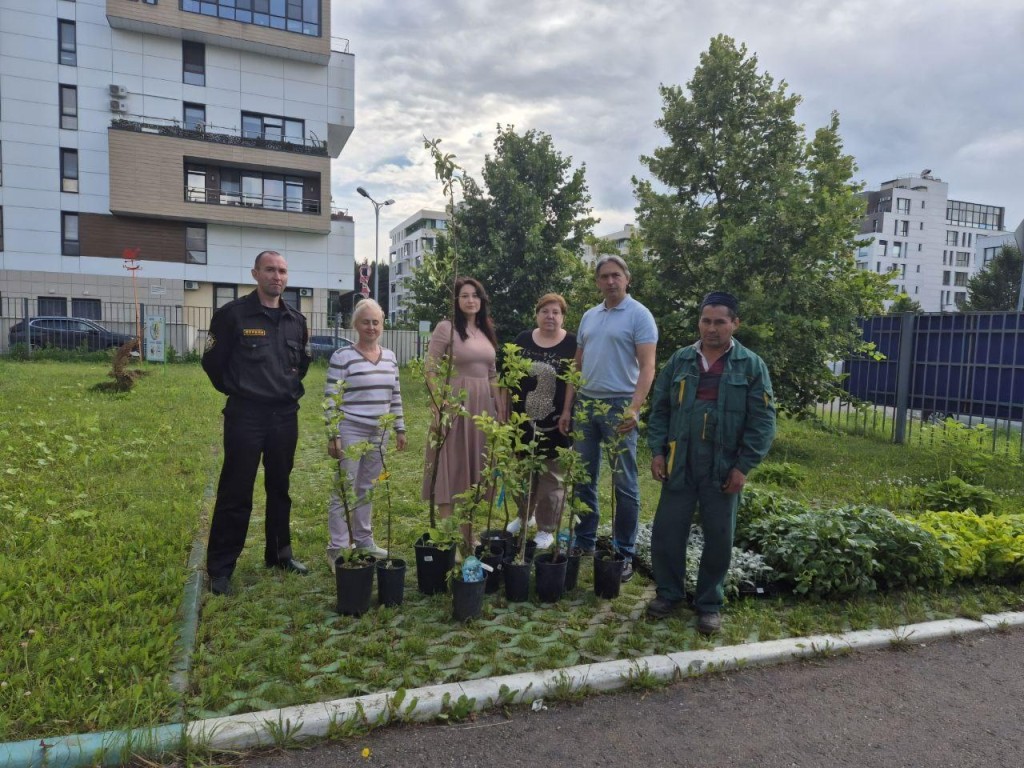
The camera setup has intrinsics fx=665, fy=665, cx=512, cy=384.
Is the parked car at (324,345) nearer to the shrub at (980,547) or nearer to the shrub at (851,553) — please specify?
the shrub at (851,553)

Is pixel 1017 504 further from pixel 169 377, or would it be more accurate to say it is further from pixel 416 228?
pixel 416 228

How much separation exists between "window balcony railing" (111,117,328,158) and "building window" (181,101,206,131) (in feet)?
0.17

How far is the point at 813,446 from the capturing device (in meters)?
10.7

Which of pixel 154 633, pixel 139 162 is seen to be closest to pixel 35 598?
pixel 154 633

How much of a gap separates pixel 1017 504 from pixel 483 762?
256 inches

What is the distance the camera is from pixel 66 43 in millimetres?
28266

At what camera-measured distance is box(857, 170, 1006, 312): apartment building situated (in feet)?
246

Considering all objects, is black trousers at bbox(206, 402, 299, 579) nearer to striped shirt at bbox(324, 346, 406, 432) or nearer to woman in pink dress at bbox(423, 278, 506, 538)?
striped shirt at bbox(324, 346, 406, 432)

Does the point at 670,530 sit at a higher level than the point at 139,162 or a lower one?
lower

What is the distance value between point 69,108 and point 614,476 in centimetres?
3325

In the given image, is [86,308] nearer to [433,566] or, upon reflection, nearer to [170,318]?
[170,318]

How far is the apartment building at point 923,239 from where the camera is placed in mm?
74938

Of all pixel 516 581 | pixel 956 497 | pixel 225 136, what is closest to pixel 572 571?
pixel 516 581

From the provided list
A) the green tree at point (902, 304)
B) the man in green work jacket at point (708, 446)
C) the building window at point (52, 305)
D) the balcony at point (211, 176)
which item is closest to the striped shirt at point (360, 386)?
the man in green work jacket at point (708, 446)
